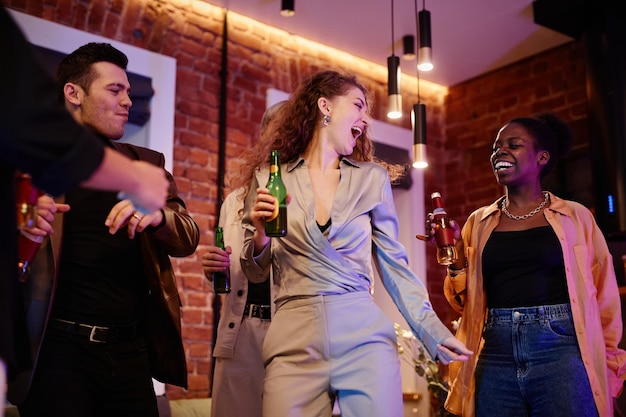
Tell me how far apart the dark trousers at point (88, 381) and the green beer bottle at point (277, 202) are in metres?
0.61

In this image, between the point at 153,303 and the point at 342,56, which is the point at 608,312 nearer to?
the point at 153,303

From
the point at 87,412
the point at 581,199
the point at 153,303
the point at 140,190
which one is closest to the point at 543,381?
the point at 153,303

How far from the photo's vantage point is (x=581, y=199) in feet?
18.1

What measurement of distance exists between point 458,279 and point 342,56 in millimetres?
3383

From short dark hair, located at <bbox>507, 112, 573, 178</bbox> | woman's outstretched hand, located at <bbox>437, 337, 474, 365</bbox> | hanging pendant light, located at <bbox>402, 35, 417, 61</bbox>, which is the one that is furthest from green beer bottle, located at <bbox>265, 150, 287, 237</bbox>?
hanging pendant light, located at <bbox>402, 35, 417, 61</bbox>

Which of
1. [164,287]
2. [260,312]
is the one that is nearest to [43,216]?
[164,287]

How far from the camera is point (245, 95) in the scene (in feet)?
17.4

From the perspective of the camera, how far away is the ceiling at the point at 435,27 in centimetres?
516

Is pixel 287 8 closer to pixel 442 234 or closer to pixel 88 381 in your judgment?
pixel 442 234

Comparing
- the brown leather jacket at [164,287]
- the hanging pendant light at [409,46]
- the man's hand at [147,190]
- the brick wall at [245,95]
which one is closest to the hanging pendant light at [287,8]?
the brick wall at [245,95]

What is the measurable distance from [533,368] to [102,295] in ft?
5.29

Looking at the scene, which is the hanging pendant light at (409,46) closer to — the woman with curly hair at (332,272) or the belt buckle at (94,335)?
the woman with curly hair at (332,272)

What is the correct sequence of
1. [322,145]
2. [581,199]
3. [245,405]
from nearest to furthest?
[322,145], [245,405], [581,199]

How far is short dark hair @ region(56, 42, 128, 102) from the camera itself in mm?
2486
